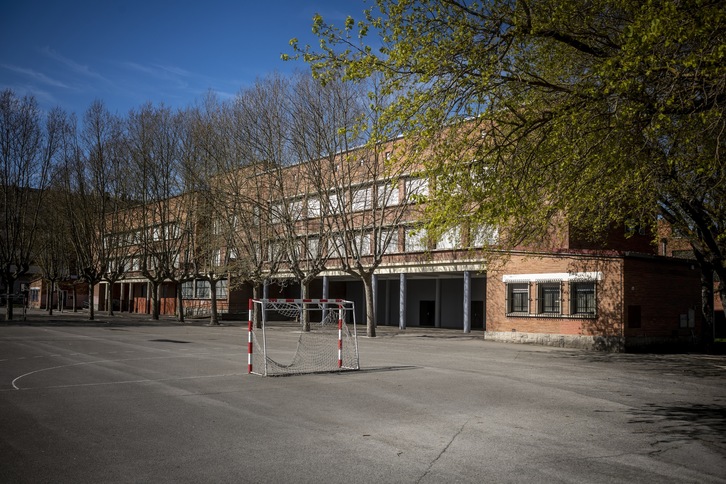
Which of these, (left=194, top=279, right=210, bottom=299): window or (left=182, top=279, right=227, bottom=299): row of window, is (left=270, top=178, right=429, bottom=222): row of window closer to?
(left=182, top=279, right=227, bottom=299): row of window

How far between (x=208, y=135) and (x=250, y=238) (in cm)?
687

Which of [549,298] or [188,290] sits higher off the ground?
[549,298]

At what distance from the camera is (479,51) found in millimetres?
11047

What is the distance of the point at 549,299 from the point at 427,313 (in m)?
21.8

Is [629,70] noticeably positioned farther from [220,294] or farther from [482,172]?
[220,294]

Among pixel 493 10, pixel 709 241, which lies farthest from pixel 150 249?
pixel 493 10

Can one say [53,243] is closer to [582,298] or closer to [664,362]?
[582,298]

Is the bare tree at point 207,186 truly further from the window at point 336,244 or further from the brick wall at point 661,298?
the brick wall at point 661,298

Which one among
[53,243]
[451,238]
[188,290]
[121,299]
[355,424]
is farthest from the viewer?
[121,299]

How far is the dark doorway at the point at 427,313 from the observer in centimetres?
5154

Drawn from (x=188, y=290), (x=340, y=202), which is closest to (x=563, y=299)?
(x=340, y=202)

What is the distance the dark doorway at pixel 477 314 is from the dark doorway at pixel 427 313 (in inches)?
214

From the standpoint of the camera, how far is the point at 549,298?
30594mm

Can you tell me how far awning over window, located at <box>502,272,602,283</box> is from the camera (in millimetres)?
28609
